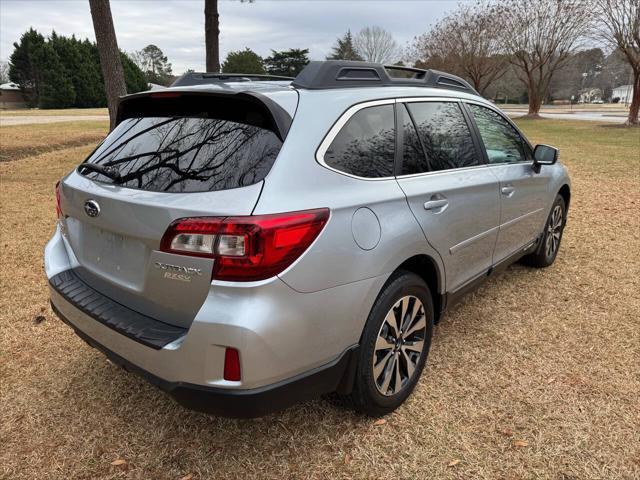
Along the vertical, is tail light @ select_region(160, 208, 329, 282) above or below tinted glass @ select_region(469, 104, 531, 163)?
below

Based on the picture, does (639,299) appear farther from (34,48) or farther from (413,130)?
(34,48)

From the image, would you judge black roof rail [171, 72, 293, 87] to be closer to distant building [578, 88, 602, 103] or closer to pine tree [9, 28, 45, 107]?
pine tree [9, 28, 45, 107]

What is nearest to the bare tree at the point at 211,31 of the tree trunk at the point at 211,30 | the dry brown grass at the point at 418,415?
the tree trunk at the point at 211,30

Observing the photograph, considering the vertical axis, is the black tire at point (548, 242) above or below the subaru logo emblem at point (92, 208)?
below

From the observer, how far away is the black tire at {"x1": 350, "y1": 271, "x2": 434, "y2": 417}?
229 centimetres

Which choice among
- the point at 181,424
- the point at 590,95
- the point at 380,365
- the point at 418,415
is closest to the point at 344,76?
the point at 380,365

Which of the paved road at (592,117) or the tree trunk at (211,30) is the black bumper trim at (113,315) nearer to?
the tree trunk at (211,30)

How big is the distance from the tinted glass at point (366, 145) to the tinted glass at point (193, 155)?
0.33 m

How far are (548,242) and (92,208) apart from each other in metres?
4.07

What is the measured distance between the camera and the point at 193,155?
2096 mm

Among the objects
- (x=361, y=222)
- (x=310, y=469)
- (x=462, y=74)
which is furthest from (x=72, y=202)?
(x=462, y=74)

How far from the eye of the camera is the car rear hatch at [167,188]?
190 centimetres

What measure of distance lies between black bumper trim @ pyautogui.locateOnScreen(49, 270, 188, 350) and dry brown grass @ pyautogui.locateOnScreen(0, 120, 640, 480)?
719mm

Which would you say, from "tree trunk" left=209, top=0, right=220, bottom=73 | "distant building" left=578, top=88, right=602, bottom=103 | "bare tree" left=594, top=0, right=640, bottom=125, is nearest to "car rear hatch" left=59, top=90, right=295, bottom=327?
"tree trunk" left=209, top=0, right=220, bottom=73
